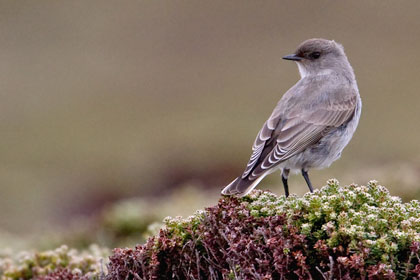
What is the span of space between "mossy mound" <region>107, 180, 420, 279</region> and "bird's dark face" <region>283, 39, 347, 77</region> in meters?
3.32

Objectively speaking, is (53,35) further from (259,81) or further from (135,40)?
(259,81)

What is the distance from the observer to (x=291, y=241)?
552 centimetres

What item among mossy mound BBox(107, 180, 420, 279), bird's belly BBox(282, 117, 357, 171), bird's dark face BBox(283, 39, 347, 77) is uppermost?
bird's dark face BBox(283, 39, 347, 77)

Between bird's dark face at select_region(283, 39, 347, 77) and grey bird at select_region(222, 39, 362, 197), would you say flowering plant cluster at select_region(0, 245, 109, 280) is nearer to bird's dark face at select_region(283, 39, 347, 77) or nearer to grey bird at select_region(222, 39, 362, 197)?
grey bird at select_region(222, 39, 362, 197)

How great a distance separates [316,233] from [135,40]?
3873 cm

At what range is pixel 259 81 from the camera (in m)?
35.1

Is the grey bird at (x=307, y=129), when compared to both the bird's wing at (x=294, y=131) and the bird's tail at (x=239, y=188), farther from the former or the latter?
the bird's tail at (x=239, y=188)

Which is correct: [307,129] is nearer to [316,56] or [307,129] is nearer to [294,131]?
[294,131]

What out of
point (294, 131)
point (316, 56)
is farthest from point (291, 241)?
point (316, 56)

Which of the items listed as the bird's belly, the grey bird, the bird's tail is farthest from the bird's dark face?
the bird's tail

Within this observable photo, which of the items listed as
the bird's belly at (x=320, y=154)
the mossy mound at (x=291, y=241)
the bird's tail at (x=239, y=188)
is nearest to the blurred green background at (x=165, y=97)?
the bird's belly at (x=320, y=154)

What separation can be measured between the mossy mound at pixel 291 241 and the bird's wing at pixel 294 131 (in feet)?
4.57

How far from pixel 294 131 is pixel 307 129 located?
0.17 meters

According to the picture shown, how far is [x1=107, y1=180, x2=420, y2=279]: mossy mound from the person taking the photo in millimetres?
5250
